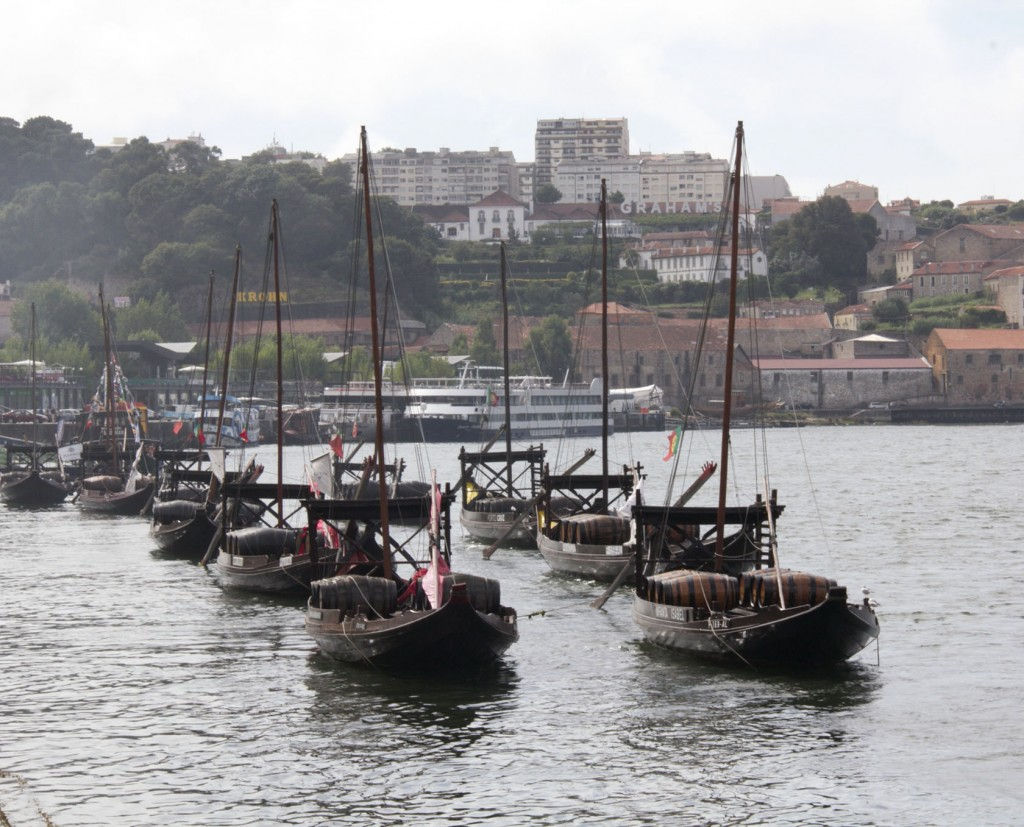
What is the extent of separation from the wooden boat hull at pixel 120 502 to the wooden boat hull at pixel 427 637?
54.5 m

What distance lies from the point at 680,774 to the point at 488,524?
132 feet

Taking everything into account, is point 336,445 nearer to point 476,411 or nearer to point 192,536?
point 192,536

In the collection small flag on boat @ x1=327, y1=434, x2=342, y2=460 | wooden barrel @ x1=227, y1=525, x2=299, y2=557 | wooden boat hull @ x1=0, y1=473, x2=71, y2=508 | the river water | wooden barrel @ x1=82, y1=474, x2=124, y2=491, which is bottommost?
the river water

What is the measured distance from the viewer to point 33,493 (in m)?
98.9

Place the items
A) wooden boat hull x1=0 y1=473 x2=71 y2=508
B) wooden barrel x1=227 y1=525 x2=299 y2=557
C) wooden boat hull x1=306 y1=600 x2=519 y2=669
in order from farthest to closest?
wooden boat hull x1=0 y1=473 x2=71 y2=508, wooden barrel x1=227 y1=525 x2=299 y2=557, wooden boat hull x1=306 y1=600 x2=519 y2=669

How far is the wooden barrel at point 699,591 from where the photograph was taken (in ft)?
124

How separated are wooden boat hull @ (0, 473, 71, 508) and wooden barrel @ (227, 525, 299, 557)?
Result: 48.9 meters

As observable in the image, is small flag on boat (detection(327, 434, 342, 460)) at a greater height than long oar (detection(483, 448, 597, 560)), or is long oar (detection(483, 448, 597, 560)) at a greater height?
small flag on boat (detection(327, 434, 342, 460))

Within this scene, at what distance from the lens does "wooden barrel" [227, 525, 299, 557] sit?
172ft

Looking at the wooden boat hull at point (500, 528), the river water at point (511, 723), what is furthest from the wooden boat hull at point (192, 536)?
the wooden boat hull at point (500, 528)

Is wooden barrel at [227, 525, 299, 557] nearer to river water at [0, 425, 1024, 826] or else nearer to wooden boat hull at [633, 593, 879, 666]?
river water at [0, 425, 1024, 826]

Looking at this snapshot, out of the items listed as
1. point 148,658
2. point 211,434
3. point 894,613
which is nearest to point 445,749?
point 148,658

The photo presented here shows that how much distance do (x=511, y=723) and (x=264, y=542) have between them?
2158 centimetres

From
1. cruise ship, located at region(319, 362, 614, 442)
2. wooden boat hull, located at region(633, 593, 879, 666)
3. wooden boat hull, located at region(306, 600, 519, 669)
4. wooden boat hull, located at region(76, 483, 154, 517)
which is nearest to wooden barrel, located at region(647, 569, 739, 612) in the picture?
wooden boat hull, located at region(633, 593, 879, 666)
